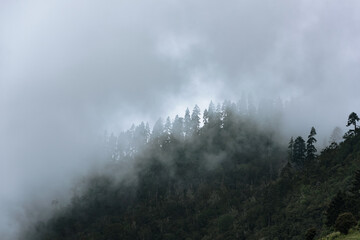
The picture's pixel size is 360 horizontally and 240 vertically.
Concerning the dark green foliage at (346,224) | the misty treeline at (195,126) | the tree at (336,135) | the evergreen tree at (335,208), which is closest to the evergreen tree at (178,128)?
the misty treeline at (195,126)

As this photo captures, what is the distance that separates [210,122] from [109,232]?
6955 centimetres

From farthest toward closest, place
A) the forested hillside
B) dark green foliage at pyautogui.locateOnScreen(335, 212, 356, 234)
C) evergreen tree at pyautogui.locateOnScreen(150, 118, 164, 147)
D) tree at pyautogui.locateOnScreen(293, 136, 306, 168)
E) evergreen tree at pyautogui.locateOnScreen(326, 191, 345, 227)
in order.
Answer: evergreen tree at pyautogui.locateOnScreen(150, 118, 164, 147)
tree at pyautogui.locateOnScreen(293, 136, 306, 168)
the forested hillside
evergreen tree at pyautogui.locateOnScreen(326, 191, 345, 227)
dark green foliage at pyautogui.locateOnScreen(335, 212, 356, 234)

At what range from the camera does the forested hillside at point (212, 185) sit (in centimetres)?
8412

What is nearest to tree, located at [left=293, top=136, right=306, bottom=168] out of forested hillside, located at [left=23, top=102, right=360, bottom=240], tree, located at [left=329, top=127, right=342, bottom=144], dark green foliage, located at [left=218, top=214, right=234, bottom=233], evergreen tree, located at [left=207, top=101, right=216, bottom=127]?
forested hillside, located at [left=23, top=102, right=360, bottom=240]

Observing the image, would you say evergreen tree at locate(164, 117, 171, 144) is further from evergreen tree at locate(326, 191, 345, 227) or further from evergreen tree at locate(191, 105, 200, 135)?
evergreen tree at locate(326, 191, 345, 227)

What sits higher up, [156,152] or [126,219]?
→ [156,152]

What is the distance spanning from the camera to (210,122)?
163000 mm

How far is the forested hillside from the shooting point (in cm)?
8412

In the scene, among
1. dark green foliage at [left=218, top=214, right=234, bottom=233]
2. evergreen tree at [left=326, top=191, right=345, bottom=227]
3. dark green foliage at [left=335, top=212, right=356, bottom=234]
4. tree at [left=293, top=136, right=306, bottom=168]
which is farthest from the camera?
tree at [left=293, top=136, right=306, bottom=168]

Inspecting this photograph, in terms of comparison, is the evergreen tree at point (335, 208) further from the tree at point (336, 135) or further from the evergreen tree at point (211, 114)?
the evergreen tree at point (211, 114)

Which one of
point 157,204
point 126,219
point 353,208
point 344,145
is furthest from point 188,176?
point 353,208

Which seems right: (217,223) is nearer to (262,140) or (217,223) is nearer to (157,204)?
(157,204)

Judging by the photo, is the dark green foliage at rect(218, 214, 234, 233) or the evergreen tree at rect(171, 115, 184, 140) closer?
the dark green foliage at rect(218, 214, 234, 233)

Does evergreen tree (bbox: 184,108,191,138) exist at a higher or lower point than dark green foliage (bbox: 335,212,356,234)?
higher
